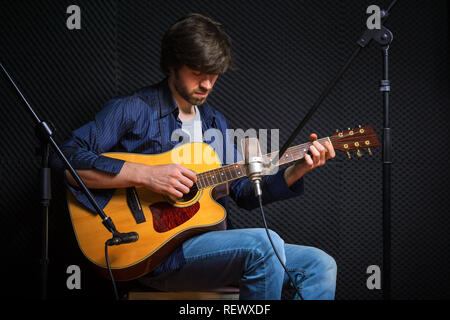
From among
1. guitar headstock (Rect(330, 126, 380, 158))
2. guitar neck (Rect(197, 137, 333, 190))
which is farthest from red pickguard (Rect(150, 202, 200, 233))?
guitar headstock (Rect(330, 126, 380, 158))

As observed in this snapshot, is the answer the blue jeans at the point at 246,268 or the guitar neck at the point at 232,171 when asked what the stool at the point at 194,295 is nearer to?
the blue jeans at the point at 246,268

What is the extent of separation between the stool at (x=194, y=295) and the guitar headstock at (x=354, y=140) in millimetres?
759

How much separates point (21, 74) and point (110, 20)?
2.09ft

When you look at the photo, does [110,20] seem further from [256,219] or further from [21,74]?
[256,219]

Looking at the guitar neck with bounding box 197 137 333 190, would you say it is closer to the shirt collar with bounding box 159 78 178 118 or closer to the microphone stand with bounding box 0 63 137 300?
the shirt collar with bounding box 159 78 178 118

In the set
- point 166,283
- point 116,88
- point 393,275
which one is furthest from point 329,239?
point 116,88

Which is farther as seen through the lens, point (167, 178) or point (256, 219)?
point (256, 219)

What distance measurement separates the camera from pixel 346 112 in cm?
243

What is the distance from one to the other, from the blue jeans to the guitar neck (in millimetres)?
230

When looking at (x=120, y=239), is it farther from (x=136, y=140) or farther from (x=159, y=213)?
(x=136, y=140)

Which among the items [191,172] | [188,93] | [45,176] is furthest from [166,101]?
[45,176]

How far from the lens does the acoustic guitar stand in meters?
1.57

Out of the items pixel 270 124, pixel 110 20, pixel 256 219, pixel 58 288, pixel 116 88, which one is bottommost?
pixel 58 288

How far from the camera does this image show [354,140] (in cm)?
164
